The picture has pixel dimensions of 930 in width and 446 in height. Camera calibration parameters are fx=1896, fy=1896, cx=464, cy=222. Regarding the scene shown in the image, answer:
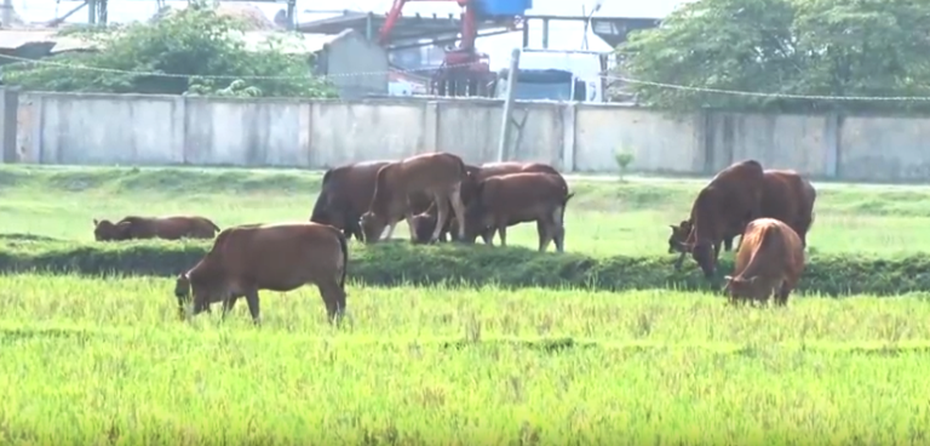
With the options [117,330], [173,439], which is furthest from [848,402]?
[117,330]

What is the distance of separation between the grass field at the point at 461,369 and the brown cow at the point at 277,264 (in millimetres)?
265

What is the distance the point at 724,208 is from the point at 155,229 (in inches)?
224

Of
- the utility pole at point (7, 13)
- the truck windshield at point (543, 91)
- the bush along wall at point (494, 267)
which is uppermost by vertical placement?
the utility pole at point (7, 13)

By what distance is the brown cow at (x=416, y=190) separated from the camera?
58.0ft

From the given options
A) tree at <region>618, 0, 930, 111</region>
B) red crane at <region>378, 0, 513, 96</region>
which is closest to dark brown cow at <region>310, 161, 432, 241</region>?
tree at <region>618, 0, 930, 111</region>

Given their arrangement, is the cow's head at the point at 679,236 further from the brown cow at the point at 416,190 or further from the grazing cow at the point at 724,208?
the brown cow at the point at 416,190

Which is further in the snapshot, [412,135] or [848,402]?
[412,135]

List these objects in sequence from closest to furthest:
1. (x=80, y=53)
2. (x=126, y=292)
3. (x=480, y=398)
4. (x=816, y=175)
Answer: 1. (x=480, y=398)
2. (x=126, y=292)
3. (x=816, y=175)
4. (x=80, y=53)

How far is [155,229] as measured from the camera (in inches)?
738

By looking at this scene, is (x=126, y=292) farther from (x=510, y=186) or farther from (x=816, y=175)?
(x=816, y=175)

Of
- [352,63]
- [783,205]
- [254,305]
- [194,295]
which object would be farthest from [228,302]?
[352,63]

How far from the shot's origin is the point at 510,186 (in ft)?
59.4

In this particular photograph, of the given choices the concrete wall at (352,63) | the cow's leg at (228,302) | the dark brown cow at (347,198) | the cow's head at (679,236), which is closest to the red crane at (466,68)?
the concrete wall at (352,63)

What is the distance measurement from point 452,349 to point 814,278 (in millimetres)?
6154
